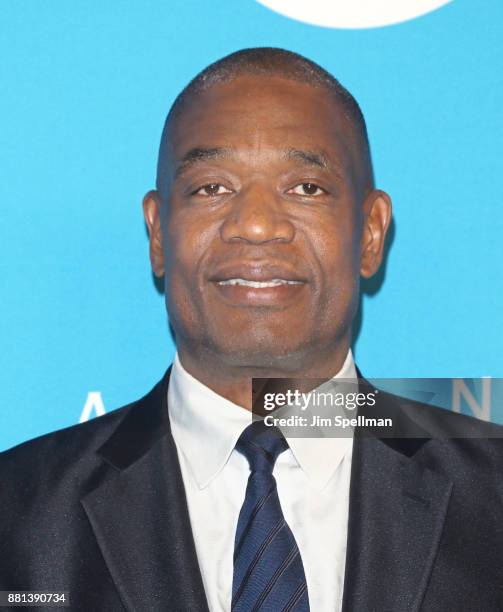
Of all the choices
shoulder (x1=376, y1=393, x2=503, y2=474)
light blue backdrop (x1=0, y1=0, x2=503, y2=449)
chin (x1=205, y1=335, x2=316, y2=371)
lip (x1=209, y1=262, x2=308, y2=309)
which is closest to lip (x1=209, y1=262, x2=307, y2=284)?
lip (x1=209, y1=262, x2=308, y2=309)

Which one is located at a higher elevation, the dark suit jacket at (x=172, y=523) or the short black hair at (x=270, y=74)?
the short black hair at (x=270, y=74)

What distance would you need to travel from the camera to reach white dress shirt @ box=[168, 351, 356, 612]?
5.17 feet

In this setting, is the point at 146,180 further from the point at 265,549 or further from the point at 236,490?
the point at 265,549

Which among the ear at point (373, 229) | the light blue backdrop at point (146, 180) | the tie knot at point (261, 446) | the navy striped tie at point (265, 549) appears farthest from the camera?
the light blue backdrop at point (146, 180)

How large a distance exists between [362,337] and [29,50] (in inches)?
36.2

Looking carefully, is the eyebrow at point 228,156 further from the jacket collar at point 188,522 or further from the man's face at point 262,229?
the jacket collar at point 188,522

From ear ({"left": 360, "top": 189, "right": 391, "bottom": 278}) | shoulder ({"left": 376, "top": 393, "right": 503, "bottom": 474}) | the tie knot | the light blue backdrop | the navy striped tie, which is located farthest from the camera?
the light blue backdrop

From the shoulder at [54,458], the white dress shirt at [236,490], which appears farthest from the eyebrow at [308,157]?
the shoulder at [54,458]

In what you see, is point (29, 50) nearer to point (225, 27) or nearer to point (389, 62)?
point (225, 27)

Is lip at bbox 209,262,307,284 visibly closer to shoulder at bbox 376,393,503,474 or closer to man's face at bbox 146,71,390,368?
man's face at bbox 146,71,390,368

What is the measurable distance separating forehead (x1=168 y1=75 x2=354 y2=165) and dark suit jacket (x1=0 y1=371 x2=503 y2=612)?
19.4 inches

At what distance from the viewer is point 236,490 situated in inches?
64.9

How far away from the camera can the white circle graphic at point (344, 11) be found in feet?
6.72

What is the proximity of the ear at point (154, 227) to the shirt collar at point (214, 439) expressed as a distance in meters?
0.20
